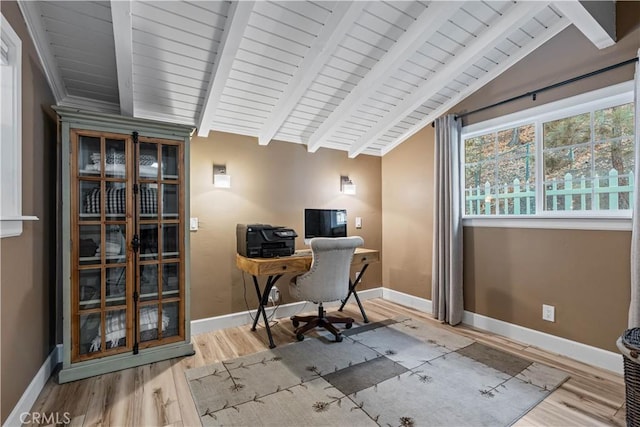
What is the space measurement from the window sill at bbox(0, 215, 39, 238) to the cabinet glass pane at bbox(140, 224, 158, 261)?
767mm

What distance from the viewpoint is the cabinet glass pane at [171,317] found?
250cm

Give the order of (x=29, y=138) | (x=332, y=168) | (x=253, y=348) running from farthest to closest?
1. (x=332, y=168)
2. (x=253, y=348)
3. (x=29, y=138)

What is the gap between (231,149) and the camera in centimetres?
319

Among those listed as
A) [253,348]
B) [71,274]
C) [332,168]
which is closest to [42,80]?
[71,274]

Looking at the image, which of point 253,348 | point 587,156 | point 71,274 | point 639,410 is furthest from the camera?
point 253,348

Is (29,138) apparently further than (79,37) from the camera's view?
No

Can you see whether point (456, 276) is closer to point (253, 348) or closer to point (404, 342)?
point (404, 342)

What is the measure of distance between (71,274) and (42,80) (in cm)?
132

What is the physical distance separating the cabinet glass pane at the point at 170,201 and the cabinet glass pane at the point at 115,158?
1.04 ft

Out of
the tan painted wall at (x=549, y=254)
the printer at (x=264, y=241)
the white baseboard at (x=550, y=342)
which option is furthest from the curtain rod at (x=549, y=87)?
the printer at (x=264, y=241)

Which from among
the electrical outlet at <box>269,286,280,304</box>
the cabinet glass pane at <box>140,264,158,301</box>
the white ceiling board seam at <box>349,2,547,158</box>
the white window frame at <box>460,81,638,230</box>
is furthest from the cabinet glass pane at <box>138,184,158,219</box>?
the white window frame at <box>460,81,638,230</box>

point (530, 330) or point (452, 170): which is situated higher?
point (452, 170)

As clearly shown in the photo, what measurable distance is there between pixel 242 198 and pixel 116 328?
1.56m

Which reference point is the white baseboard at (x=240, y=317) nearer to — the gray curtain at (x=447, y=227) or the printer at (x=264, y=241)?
the printer at (x=264, y=241)
